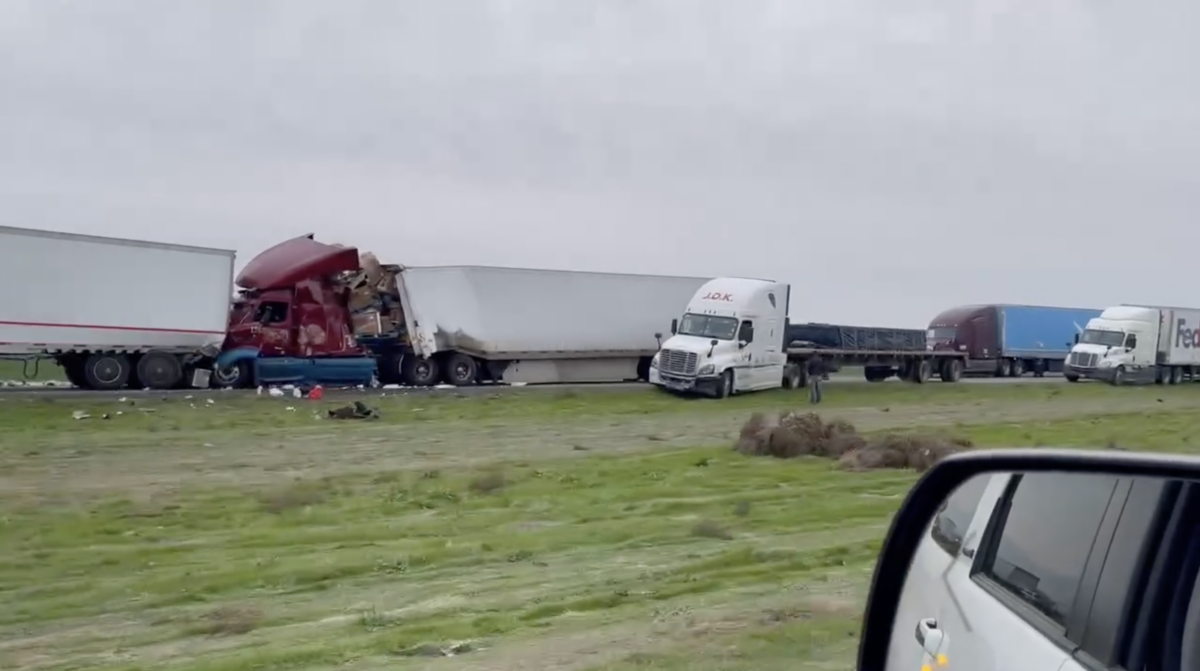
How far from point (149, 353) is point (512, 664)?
2655cm

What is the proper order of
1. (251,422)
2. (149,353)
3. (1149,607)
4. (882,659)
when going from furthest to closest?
(149,353) → (251,422) → (882,659) → (1149,607)

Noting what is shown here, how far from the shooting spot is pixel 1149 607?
2.50 metres

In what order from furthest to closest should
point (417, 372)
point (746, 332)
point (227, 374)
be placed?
point (417, 372) < point (746, 332) < point (227, 374)

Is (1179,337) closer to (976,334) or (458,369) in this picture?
(976,334)

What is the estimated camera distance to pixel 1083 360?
156 ft

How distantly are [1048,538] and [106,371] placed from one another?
31185mm

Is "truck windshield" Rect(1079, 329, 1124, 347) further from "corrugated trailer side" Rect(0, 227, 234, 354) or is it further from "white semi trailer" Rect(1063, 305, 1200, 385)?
"corrugated trailer side" Rect(0, 227, 234, 354)

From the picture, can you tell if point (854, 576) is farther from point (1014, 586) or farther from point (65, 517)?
point (65, 517)

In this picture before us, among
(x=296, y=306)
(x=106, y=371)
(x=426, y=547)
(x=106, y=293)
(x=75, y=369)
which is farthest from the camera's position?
(x=296, y=306)

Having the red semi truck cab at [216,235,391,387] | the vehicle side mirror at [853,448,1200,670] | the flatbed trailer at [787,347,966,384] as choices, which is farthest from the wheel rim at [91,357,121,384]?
the vehicle side mirror at [853,448,1200,670]

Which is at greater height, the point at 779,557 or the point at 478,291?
the point at 478,291

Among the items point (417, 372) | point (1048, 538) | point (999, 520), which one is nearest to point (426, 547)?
point (999, 520)

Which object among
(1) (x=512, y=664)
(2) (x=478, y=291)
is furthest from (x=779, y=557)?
(2) (x=478, y=291)

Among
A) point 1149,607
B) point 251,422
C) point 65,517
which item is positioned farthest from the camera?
point 251,422
